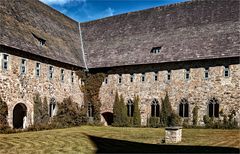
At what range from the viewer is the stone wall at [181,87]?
84.1 ft

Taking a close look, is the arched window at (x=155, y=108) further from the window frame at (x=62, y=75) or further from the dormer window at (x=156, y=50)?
the window frame at (x=62, y=75)

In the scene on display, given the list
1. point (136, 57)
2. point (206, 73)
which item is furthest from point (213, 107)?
point (136, 57)

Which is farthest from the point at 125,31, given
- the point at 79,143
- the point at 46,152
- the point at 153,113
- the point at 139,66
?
the point at 46,152

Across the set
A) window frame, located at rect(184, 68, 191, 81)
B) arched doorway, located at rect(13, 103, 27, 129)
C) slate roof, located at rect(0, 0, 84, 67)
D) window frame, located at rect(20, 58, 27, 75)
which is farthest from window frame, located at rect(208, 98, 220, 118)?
arched doorway, located at rect(13, 103, 27, 129)

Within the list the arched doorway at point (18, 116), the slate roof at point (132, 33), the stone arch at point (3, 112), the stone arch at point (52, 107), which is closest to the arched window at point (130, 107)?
the slate roof at point (132, 33)

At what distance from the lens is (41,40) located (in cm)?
2736

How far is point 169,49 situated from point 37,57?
12.4m

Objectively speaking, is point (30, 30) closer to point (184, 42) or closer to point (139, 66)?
point (139, 66)

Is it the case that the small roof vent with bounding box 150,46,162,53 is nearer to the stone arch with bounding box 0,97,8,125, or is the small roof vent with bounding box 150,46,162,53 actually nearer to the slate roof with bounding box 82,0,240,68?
the slate roof with bounding box 82,0,240,68

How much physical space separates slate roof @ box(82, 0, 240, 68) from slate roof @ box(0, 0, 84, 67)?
2.51 m

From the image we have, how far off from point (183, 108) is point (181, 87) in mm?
1944

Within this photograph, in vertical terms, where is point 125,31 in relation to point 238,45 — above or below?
above

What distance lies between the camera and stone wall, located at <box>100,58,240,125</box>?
25641 mm

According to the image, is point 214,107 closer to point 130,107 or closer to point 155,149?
point 130,107
